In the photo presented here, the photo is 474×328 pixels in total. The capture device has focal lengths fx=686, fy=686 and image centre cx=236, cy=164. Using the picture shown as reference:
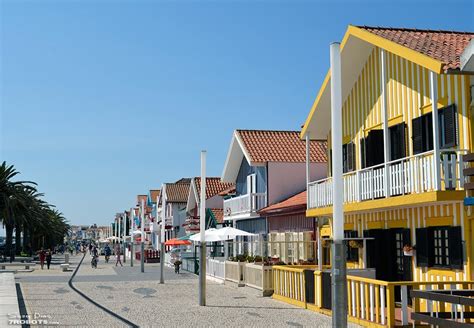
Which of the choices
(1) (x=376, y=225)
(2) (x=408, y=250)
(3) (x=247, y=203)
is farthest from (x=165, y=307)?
(3) (x=247, y=203)

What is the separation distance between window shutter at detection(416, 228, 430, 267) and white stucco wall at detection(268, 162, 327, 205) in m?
17.0

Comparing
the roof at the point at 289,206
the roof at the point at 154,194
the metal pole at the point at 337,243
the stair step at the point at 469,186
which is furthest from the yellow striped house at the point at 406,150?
the roof at the point at 154,194

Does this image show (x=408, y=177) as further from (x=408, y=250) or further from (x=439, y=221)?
(x=408, y=250)

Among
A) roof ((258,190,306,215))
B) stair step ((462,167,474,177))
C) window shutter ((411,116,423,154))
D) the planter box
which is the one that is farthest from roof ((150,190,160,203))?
stair step ((462,167,474,177))

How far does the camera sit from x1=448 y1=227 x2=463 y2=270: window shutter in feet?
48.0

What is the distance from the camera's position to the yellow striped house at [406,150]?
47.3 feet

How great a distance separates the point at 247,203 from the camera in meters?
35.0

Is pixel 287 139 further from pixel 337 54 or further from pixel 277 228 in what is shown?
pixel 337 54

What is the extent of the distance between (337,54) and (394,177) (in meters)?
6.83

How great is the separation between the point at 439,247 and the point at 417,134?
9.21 feet

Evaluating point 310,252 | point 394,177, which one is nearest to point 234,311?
point 394,177

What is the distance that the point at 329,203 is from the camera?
2038cm

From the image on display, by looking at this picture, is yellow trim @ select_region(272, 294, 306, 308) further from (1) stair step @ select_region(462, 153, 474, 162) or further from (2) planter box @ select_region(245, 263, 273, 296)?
(1) stair step @ select_region(462, 153, 474, 162)

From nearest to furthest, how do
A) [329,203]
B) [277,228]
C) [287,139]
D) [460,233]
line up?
[460,233] → [329,203] → [277,228] → [287,139]
